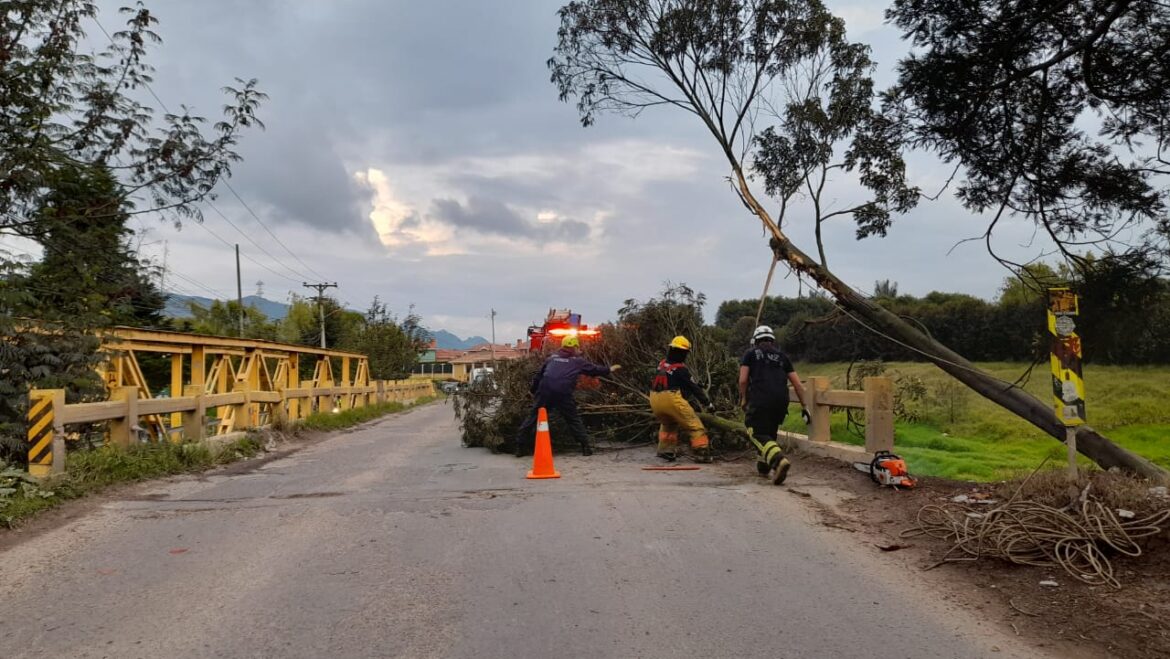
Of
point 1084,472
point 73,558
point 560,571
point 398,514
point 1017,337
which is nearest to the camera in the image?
point 560,571

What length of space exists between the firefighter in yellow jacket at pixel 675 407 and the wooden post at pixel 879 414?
2.21 meters

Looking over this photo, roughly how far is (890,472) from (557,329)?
9.28 m

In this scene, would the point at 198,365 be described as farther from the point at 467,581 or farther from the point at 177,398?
the point at 467,581

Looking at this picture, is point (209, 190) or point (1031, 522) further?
point (209, 190)

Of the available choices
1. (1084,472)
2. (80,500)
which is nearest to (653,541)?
(1084,472)

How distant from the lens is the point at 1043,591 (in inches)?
184

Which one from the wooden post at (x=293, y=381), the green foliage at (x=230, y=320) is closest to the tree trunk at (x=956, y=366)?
the wooden post at (x=293, y=381)

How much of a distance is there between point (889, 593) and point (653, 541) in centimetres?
177

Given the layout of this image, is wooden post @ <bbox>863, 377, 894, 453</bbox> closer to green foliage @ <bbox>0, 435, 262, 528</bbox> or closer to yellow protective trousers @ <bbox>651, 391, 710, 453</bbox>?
yellow protective trousers @ <bbox>651, 391, 710, 453</bbox>

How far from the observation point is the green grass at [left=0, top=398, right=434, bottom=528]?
6.85 m

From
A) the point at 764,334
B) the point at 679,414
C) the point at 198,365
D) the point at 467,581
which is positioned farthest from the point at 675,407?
the point at 198,365

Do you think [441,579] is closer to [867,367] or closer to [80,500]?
[80,500]

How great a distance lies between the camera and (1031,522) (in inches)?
210

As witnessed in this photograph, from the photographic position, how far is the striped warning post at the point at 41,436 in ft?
25.9
